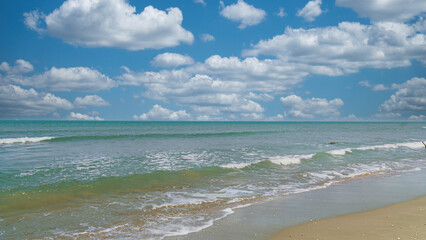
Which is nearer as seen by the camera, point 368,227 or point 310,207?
point 368,227

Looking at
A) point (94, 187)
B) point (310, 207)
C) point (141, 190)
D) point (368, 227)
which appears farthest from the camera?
point (94, 187)

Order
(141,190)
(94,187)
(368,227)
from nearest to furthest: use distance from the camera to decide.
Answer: (368,227), (141,190), (94,187)

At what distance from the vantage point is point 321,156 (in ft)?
74.4

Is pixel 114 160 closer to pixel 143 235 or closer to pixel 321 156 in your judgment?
pixel 143 235

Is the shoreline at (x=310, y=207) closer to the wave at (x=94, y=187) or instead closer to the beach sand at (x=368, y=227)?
the beach sand at (x=368, y=227)

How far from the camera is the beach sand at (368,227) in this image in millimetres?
6469

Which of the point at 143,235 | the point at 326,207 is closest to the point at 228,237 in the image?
the point at 143,235

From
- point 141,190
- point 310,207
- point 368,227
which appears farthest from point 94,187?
point 368,227

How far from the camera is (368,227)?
707 cm

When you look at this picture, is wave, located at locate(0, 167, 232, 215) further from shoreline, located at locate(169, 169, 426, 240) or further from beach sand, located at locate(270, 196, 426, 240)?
beach sand, located at locate(270, 196, 426, 240)

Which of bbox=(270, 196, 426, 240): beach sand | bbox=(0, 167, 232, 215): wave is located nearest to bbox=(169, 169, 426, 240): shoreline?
bbox=(270, 196, 426, 240): beach sand

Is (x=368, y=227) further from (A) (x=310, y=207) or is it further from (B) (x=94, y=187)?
(B) (x=94, y=187)

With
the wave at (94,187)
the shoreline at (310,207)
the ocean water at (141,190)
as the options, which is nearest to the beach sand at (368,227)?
the shoreline at (310,207)

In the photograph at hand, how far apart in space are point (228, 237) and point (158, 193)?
539cm
